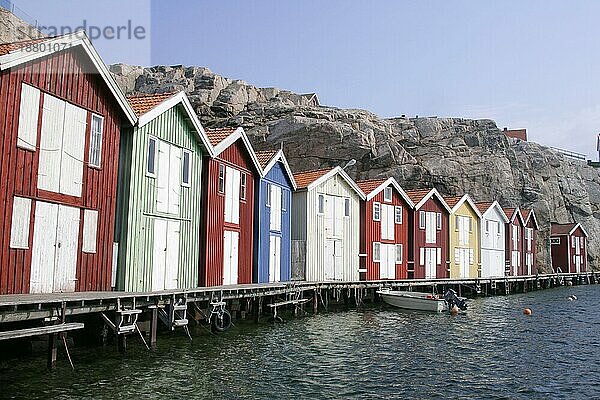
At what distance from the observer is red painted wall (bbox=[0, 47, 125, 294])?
61.9ft

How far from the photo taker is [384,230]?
49.7m

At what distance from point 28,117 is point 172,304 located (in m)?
8.47

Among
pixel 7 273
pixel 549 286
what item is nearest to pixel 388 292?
pixel 7 273

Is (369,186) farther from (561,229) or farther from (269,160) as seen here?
(561,229)

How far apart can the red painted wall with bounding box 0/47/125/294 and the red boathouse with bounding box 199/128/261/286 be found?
274 inches

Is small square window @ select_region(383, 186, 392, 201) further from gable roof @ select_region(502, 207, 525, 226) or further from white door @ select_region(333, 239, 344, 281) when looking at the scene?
gable roof @ select_region(502, 207, 525, 226)

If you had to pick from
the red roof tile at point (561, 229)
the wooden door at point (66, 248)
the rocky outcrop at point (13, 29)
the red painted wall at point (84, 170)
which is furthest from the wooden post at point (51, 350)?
the red roof tile at point (561, 229)

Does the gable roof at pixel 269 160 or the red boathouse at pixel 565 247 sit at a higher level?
the gable roof at pixel 269 160

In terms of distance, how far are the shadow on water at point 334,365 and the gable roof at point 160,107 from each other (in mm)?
8830

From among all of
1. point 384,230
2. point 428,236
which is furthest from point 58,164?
point 428,236

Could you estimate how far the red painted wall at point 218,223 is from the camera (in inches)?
1183

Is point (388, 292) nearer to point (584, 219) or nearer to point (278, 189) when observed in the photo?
point (278, 189)

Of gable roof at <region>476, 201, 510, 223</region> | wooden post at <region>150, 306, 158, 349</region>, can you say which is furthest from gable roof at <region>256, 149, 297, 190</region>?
gable roof at <region>476, 201, 510, 223</region>

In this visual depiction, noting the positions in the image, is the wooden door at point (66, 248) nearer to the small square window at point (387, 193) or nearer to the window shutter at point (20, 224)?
the window shutter at point (20, 224)
